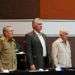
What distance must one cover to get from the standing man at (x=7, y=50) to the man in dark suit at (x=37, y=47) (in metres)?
0.28

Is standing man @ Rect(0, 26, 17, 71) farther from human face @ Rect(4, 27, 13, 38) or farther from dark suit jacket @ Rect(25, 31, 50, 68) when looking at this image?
dark suit jacket @ Rect(25, 31, 50, 68)

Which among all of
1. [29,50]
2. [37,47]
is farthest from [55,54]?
[29,50]

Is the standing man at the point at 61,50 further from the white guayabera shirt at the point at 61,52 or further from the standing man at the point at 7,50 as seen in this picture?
the standing man at the point at 7,50

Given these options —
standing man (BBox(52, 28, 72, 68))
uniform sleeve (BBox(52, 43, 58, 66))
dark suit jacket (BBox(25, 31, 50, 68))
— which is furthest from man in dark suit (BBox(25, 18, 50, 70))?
standing man (BBox(52, 28, 72, 68))

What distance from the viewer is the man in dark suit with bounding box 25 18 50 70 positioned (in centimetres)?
649

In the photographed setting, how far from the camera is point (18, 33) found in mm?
8445

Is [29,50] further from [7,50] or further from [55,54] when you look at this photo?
[55,54]

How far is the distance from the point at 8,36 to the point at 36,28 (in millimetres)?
515

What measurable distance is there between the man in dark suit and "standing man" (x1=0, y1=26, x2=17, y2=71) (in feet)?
0.93

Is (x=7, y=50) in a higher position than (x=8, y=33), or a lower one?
lower

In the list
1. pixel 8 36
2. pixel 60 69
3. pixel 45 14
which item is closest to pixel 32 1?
pixel 45 14

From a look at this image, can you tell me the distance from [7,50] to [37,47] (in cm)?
53

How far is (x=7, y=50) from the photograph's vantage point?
6.31 m

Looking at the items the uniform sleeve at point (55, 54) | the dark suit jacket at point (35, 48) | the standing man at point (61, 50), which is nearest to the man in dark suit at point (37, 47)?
the dark suit jacket at point (35, 48)
